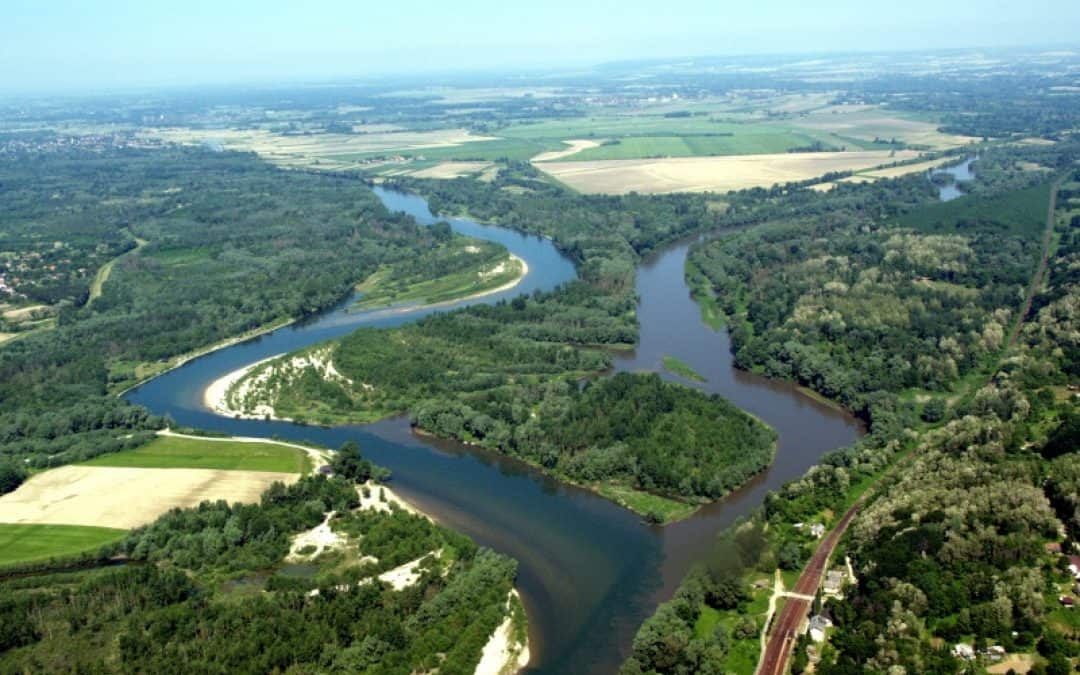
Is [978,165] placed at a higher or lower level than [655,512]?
higher

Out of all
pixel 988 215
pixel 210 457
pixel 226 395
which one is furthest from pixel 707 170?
pixel 210 457

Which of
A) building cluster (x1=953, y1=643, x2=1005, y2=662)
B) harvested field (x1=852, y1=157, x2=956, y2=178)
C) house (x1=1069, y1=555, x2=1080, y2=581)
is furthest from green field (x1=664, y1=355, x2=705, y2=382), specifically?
harvested field (x1=852, y1=157, x2=956, y2=178)

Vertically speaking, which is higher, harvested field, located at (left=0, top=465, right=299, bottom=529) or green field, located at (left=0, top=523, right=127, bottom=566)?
harvested field, located at (left=0, top=465, right=299, bottom=529)

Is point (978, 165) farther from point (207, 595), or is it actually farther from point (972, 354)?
point (207, 595)

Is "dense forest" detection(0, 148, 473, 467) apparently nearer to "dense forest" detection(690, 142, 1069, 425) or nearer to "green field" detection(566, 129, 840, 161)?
"dense forest" detection(690, 142, 1069, 425)

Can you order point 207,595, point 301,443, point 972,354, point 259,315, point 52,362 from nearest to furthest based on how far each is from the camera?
point 207,595 → point 301,443 → point 972,354 → point 52,362 → point 259,315

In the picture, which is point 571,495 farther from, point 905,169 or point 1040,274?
point 905,169

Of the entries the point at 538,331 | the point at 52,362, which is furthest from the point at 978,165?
the point at 52,362
